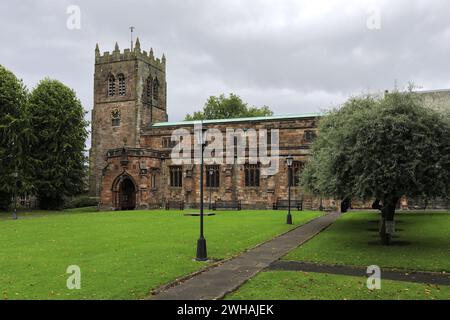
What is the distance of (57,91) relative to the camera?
47.5 meters

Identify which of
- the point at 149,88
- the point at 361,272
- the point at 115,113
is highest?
the point at 149,88

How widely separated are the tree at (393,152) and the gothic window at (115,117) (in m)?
Result: 41.3

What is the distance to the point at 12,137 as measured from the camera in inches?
1542

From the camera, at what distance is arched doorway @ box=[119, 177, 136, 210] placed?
152 feet

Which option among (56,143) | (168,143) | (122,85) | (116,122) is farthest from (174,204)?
(122,85)

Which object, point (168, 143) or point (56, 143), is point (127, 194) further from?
point (56, 143)

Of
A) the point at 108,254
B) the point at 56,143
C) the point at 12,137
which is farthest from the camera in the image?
the point at 56,143

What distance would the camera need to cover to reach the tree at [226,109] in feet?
228

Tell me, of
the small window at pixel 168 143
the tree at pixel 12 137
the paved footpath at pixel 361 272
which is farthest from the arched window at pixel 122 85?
the paved footpath at pixel 361 272

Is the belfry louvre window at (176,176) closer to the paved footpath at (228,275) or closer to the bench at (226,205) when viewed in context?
the bench at (226,205)

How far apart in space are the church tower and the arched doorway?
6.37 meters

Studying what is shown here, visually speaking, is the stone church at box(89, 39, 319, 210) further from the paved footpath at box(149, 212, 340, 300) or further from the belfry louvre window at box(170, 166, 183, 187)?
the paved footpath at box(149, 212, 340, 300)

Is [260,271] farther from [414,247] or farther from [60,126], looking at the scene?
[60,126]

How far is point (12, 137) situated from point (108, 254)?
29.2 metres
